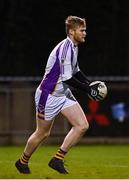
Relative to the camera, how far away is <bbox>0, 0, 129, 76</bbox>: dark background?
2558 cm

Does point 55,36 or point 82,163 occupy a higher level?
point 82,163

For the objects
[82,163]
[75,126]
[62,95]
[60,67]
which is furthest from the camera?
[82,163]

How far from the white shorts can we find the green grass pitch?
32.6 inches

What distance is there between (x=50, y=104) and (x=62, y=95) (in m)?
0.21

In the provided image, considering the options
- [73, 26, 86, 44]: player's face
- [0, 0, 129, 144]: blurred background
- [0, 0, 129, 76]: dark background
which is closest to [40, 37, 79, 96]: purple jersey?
[73, 26, 86, 44]: player's face

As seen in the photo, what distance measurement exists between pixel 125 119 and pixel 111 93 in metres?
0.89

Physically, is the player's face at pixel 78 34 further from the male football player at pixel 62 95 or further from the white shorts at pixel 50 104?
the white shorts at pixel 50 104

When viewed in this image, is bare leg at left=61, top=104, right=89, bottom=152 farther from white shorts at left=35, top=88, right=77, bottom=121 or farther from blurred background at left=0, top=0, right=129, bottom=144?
blurred background at left=0, top=0, right=129, bottom=144

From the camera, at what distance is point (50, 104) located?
11.4 meters

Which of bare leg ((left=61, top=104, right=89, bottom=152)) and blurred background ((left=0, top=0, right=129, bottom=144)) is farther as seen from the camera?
blurred background ((left=0, top=0, right=129, bottom=144))

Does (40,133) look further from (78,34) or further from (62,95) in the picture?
(78,34)

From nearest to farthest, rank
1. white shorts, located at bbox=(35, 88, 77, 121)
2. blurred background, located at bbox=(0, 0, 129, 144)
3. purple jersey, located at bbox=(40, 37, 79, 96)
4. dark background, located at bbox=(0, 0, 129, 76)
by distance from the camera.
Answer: purple jersey, located at bbox=(40, 37, 79, 96) → white shorts, located at bbox=(35, 88, 77, 121) → blurred background, located at bbox=(0, 0, 129, 144) → dark background, located at bbox=(0, 0, 129, 76)

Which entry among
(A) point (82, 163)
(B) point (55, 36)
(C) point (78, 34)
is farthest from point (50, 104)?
(B) point (55, 36)

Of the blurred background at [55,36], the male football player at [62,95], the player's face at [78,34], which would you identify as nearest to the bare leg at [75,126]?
the male football player at [62,95]
